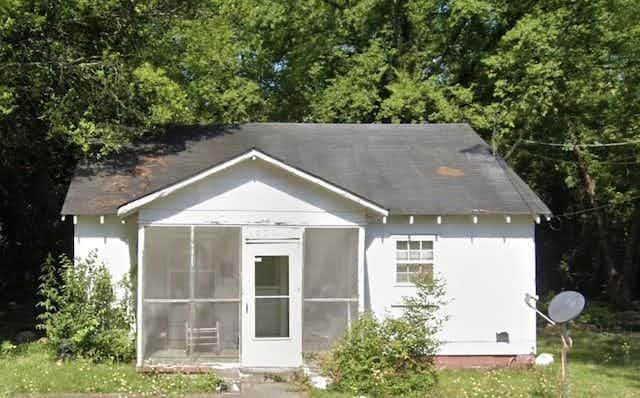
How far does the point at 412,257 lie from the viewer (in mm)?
15281

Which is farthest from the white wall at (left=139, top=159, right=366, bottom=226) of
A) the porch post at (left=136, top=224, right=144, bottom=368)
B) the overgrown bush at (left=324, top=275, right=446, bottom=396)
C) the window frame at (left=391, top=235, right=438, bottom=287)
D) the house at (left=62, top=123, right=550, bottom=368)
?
the overgrown bush at (left=324, top=275, right=446, bottom=396)

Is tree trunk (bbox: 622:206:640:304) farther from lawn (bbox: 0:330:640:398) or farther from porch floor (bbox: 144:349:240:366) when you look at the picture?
porch floor (bbox: 144:349:240:366)

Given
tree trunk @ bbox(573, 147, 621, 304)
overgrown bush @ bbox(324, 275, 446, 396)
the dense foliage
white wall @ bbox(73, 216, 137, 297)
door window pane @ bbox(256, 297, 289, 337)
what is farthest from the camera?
tree trunk @ bbox(573, 147, 621, 304)

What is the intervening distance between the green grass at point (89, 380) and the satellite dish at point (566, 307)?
5.70 metres

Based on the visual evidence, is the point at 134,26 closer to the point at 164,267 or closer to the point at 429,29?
the point at 164,267

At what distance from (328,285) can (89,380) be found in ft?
15.3

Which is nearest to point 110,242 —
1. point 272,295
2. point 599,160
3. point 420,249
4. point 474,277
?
point 272,295

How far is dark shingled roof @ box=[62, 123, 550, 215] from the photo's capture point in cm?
1515

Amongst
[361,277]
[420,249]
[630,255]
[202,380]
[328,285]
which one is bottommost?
[202,380]

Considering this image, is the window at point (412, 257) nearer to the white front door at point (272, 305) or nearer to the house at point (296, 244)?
the house at point (296, 244)

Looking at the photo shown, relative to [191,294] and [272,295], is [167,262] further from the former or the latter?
[272,295]

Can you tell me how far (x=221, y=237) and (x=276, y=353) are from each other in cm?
244

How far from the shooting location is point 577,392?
12.2 meters

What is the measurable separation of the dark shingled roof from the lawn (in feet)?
10.1
